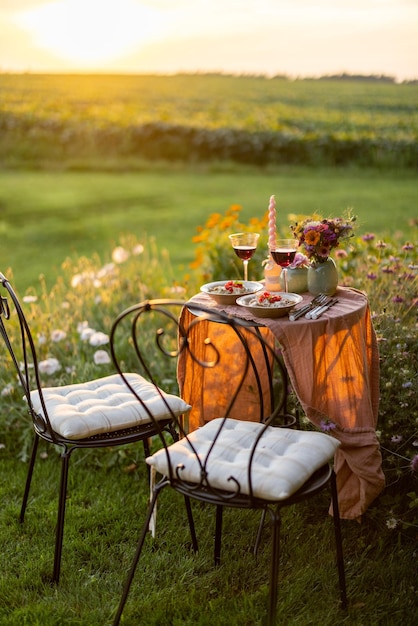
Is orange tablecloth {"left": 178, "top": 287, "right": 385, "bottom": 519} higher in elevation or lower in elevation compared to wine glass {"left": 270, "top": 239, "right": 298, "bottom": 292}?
lower

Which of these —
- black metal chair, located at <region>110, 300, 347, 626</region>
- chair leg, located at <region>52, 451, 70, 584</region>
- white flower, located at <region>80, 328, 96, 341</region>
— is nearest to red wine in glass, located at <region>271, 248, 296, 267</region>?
black metal chair, located at <region>110, 300, 347, 626</region>

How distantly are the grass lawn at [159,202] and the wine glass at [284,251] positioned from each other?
6.18m

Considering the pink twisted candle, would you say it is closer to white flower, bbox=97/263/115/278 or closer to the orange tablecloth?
the orange tablecloth

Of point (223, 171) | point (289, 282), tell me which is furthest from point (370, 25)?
point (289, 282)

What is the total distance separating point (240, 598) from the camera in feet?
8.27

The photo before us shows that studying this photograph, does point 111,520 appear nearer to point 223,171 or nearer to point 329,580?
point 329,580

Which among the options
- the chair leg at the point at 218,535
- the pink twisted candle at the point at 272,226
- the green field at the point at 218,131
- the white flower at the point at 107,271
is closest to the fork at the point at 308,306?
the pink twisted candle at the point at 272,226

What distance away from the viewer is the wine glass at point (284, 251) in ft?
8.84

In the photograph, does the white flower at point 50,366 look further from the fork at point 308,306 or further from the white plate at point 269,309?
the fork at point 308,306

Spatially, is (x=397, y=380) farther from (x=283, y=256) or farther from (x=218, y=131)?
(x=218, y=131)

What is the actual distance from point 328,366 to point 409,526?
2.46 feet

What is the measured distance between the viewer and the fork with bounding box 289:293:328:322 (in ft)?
8.34

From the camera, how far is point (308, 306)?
265 cm

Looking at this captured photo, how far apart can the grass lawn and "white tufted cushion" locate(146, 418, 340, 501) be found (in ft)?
21.5
